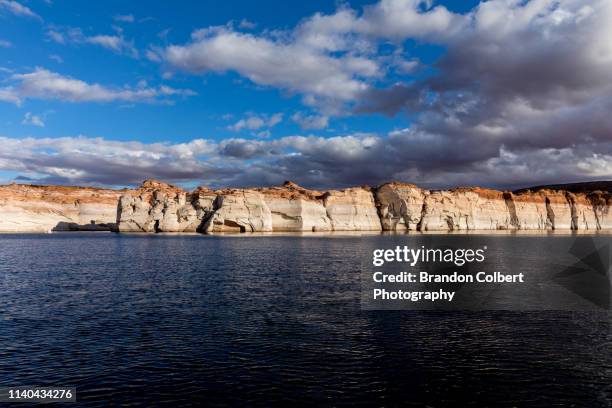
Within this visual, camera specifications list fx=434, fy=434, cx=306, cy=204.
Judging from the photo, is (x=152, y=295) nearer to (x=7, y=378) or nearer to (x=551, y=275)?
(x=7, y=378)

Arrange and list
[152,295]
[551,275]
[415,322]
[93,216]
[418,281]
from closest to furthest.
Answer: [415,322] < [152,295] < [418,281] < [551,275] < [93,216]

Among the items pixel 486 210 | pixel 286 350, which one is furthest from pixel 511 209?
pixel 286 350

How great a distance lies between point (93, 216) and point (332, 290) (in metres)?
132

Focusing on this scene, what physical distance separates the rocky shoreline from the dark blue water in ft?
268

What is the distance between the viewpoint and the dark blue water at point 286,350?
1189cm

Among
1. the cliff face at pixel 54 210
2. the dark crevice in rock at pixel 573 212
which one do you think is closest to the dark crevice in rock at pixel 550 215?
the dark crevice in rock at pixel 573 212

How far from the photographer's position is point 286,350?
15227 millimetres

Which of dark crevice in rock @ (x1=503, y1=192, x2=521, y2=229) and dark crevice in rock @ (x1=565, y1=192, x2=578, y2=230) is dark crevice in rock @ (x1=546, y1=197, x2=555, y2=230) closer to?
dark crevice in rock @ (x1=565, y1=192, x2=578, y2=230)

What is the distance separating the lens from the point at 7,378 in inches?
500

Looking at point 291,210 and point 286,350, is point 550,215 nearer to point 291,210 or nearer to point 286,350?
point 291,210

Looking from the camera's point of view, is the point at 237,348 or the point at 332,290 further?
the point at 332,290

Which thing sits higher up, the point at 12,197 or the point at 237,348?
the point at 12,197

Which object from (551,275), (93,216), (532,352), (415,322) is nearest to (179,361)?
(415,322)

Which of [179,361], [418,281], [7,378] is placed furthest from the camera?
[418,281]
